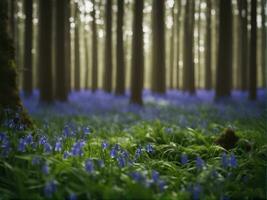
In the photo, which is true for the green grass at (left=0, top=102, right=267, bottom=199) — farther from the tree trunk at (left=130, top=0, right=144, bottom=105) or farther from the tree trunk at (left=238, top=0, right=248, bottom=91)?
the tree trunk at (left=238, top=0, right=248, bottom=91)

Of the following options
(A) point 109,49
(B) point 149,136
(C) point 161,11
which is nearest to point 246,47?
(C) point 161,11

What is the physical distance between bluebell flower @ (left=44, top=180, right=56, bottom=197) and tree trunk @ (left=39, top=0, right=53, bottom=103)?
10.8 metres

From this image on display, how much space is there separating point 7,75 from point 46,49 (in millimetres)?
7789

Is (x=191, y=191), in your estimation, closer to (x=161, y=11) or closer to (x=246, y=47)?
(x=161, y=11)

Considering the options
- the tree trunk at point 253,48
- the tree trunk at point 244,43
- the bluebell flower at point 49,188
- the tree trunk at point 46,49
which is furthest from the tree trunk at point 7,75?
the tree trunk at point 244,43

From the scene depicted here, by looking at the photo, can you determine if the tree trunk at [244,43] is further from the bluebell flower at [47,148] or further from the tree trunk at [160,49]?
the bluebell flower at [47,148]

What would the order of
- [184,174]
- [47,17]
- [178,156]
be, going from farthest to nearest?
[47,17] < [178,156] < [184,174]

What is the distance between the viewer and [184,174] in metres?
4.38

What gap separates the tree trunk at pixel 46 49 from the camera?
45.3ft

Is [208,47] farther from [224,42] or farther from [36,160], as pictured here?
[36,160]

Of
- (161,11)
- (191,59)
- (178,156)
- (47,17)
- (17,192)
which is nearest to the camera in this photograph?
(17,192)

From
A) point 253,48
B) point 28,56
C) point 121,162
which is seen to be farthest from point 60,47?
point 121,162

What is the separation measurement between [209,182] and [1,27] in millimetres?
4431

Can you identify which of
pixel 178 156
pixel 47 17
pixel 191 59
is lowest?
pixel 178 156
